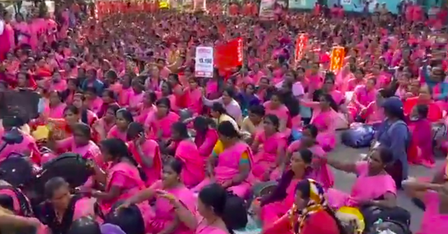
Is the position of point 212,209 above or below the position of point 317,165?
above

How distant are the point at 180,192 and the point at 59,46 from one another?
984 cm

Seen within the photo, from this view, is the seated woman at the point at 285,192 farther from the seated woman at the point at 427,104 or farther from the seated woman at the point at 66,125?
the seated woman at the point at 427,104

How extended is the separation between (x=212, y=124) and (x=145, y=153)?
1.23 m

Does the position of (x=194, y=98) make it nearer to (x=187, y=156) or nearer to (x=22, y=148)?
(x=187, y=156)

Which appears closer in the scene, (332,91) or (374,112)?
(374,112)

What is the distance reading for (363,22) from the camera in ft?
64.5

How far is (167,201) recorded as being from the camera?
16.6 ft

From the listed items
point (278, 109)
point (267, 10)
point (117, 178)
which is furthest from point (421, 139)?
point (267, 10)

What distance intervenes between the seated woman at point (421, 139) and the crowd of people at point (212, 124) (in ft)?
0.06

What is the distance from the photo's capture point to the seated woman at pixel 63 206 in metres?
4.16

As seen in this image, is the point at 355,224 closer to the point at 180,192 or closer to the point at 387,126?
the point at 180,192

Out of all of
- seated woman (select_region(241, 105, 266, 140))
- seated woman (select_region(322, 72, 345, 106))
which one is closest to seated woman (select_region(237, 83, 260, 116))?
seated woman (select_region(322, 72, 345, 106))

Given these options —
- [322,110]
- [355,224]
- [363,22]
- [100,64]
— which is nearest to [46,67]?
[100,64]

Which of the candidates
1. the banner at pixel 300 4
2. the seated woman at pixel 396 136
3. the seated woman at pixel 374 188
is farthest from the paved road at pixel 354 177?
the banner at pixel 300 4
